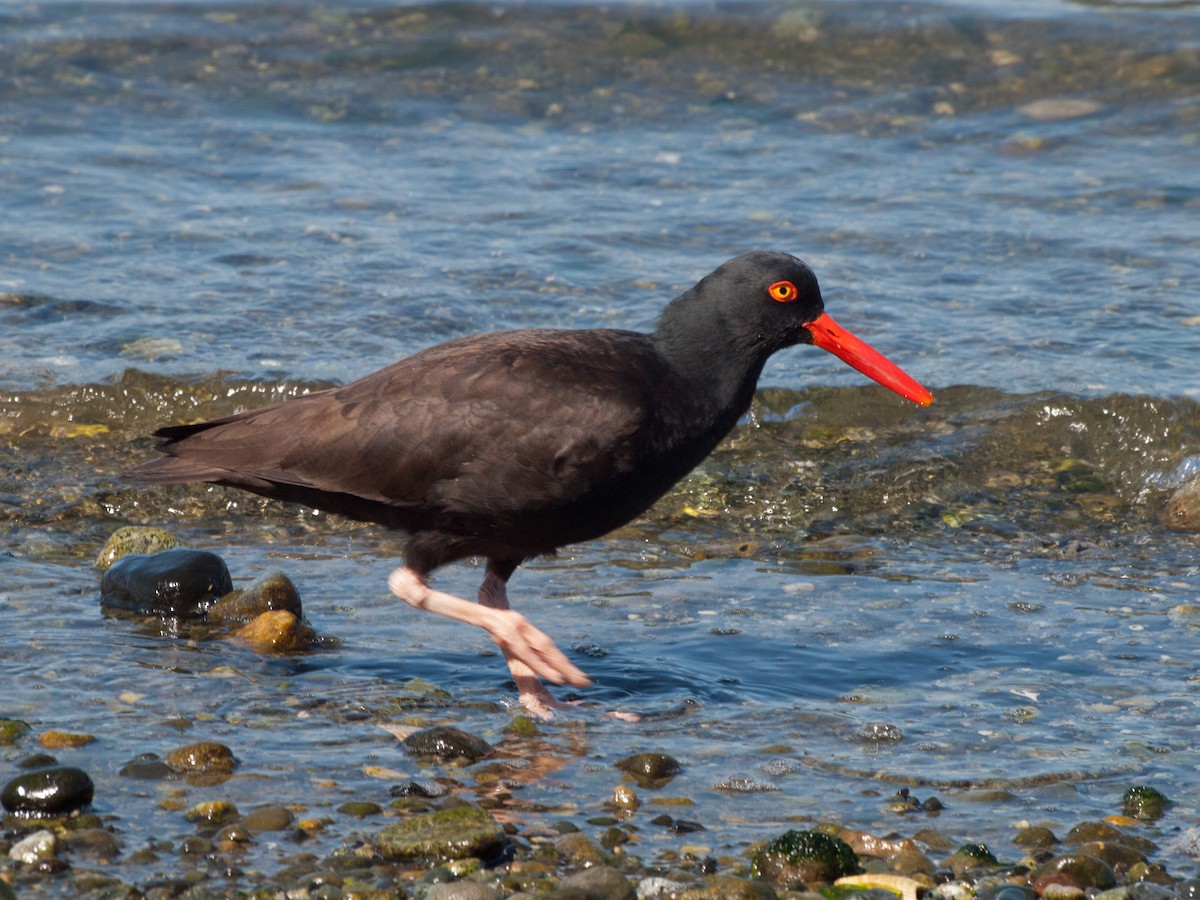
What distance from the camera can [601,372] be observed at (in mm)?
4676

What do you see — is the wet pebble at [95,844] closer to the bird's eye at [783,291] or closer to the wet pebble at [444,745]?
the wet pebble at [444,745]

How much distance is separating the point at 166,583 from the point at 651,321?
11.9ft

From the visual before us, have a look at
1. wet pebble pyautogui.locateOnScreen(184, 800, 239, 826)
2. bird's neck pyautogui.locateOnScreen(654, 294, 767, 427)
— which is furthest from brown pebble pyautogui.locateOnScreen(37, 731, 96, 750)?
bird's neck pyautogui.locateOnScreen(654, 294, 767, 427)

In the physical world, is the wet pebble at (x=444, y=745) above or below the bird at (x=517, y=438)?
below

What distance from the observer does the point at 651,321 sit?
796 cm

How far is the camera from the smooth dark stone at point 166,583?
498 cm

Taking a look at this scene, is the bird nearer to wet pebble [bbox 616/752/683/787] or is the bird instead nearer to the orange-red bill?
the orange-red bill

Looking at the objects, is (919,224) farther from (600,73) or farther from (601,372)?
(601,372)

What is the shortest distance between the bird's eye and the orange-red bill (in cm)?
23

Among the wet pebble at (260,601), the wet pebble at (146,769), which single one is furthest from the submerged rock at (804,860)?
the wet pebble at (260,601)

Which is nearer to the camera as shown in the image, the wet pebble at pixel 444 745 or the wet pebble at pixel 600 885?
the wet pebble at pixel 600 885

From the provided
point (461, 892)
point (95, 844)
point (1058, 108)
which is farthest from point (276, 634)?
point (1058, 108)

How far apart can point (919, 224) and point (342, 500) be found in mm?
5413

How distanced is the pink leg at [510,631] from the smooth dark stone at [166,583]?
0.69 meters
